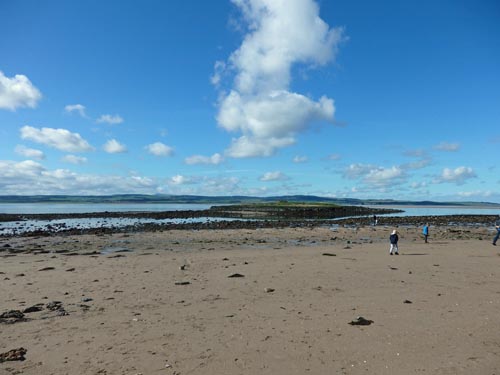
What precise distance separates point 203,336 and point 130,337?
1649 millimetres

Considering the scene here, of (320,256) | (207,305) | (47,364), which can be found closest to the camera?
(47,364)

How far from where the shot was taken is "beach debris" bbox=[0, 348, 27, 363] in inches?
271

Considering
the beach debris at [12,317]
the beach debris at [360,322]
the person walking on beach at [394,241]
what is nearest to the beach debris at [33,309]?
the beach debris at [12,317]

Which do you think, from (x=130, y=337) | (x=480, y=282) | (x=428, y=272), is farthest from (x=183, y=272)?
(x=480, y=282)

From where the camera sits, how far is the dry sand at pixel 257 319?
6.80 m

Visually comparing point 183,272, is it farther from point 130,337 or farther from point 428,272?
point 428,272

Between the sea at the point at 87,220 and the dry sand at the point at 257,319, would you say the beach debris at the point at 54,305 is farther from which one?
the sea at the point at 87,220

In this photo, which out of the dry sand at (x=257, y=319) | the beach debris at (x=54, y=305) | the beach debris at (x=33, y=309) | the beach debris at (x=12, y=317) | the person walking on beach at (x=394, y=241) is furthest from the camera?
the person walking on beach at (x=394, y=241)

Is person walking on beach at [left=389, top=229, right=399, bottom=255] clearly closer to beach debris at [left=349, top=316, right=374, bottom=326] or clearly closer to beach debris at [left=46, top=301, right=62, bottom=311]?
beach debris at [left=349, top=316, right=374, bottom=326]

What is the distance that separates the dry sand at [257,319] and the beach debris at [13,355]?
126mm

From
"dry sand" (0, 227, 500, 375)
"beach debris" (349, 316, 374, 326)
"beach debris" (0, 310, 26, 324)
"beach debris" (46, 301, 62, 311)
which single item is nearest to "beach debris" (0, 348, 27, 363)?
"dry sand" (0, 227, 500, 375)

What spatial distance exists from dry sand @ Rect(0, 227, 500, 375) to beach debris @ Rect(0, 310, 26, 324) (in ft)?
0.92

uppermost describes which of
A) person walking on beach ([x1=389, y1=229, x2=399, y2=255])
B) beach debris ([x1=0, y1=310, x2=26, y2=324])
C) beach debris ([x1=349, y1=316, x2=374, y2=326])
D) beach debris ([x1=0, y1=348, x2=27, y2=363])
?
person walking on beach ([x1=389, y1=229, x2=399, y2=255])

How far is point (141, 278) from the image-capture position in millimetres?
14875
